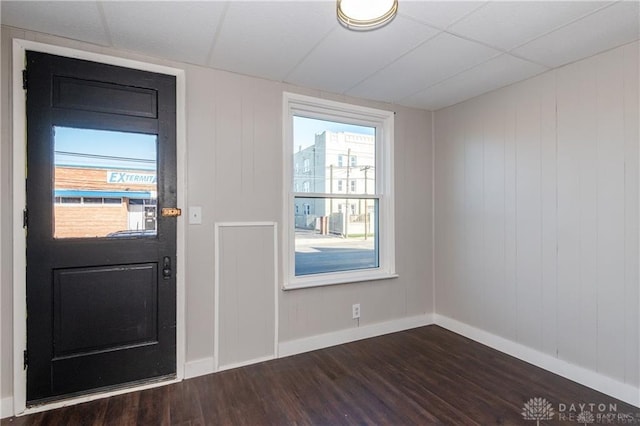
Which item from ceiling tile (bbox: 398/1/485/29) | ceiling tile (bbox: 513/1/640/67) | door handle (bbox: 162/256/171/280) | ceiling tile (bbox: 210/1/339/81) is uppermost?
ceiling tile (bbox: 210/1/339/81)

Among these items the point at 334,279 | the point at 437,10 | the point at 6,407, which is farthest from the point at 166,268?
the point at 437,10

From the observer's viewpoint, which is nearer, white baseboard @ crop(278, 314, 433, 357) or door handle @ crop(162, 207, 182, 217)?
door handle @ crop(162, 207, 182, 217)

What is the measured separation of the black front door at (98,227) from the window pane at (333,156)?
3.68 ft

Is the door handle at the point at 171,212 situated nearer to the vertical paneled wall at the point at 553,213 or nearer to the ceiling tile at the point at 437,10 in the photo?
the ceiling tile at the point at 437,10

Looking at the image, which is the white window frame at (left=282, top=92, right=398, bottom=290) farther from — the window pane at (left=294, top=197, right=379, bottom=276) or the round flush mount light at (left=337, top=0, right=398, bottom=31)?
the round flush mount light at (left=337, top=0, right=398, bottom=31)

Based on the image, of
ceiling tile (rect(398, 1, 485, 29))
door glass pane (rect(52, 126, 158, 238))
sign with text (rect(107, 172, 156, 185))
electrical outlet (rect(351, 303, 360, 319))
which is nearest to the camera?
ceiling tile (rect(398, 1, 485, 29))

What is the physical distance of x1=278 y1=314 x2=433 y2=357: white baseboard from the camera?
2.91 metres

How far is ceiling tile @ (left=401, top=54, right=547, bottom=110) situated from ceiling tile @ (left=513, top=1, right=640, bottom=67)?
0.13m

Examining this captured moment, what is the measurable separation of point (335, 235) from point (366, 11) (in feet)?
6.73

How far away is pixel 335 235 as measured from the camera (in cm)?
327

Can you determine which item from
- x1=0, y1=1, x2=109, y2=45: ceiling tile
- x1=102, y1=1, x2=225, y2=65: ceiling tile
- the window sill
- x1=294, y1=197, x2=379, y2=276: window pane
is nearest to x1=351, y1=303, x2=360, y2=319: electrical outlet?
the window sill

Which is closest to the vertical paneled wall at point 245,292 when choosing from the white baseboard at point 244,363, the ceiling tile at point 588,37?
the white baseboard at point 244,363

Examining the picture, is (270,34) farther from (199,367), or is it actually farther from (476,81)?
(199,367)

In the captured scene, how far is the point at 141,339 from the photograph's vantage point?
2.37 m
